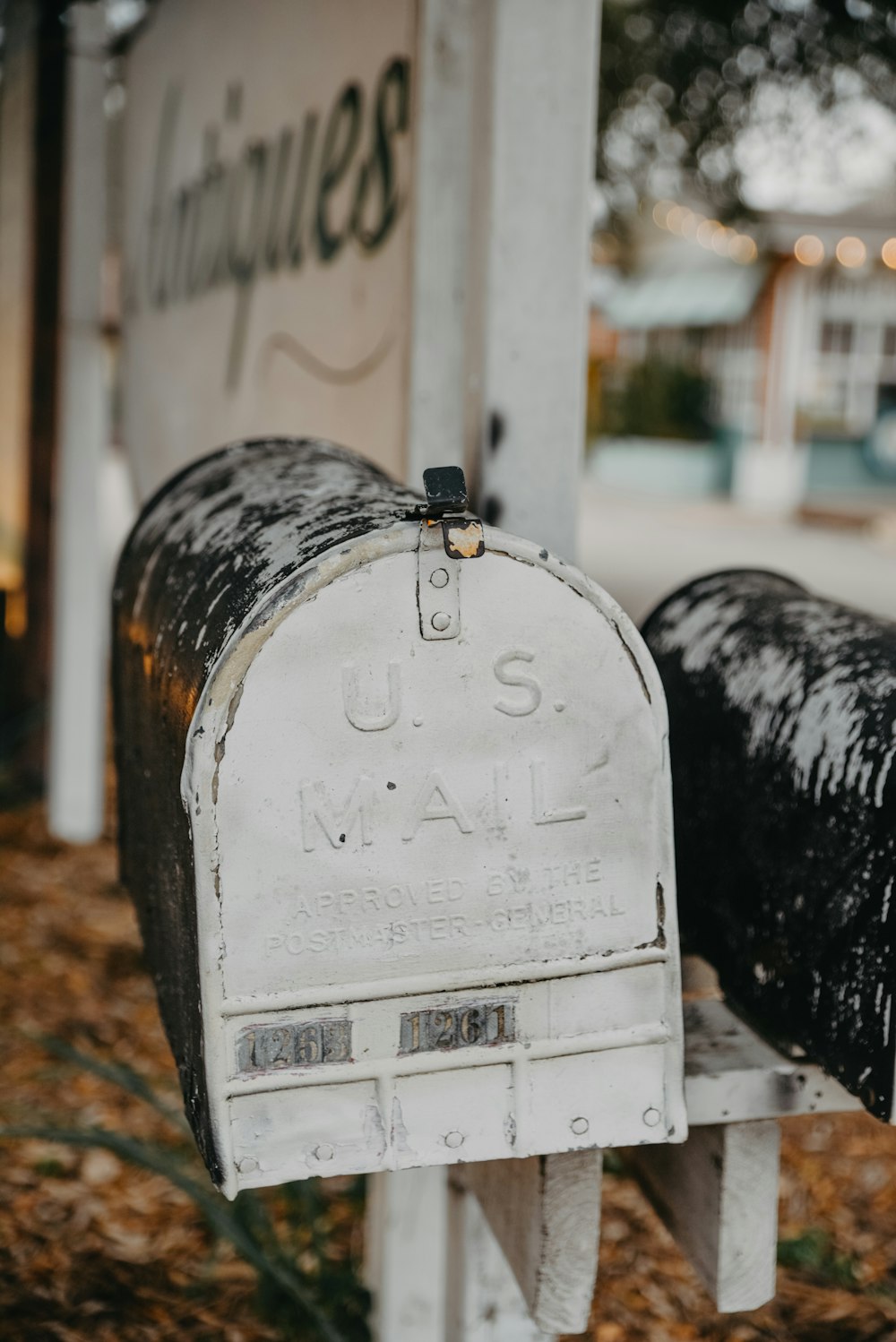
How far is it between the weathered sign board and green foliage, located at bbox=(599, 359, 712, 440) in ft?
50.9

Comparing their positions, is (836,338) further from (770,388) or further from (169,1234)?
(169,1234)

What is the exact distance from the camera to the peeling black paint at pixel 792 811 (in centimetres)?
115

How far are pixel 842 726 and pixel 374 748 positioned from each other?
0.44m

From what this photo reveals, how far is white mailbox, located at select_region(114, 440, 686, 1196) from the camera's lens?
1019 millimetres

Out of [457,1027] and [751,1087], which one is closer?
[457,1027]

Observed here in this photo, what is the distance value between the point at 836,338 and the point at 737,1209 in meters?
19.3

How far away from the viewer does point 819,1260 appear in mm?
2402

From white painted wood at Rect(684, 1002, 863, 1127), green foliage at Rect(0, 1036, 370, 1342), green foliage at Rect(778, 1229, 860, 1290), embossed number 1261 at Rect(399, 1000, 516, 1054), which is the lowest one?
green foliage at Rect(778, 1229, 860, 1290)

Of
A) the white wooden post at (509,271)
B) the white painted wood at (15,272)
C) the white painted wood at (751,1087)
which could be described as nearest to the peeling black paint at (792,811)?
the white painted wood at (751,1087)

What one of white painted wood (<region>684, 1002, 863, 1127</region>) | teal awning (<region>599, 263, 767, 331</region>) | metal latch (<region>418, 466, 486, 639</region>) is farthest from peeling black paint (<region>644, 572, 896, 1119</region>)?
teal awning (<region>599, 263, 767, 331</region>)

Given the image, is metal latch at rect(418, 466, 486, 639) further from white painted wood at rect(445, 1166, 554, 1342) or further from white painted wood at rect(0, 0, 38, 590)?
white painted wood at rect(0, 0, 38, 590)

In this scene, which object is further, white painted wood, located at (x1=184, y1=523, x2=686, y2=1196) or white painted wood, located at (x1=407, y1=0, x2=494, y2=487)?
white painted wood, located at (x1=407, y1=0, x2=494, y2=487)

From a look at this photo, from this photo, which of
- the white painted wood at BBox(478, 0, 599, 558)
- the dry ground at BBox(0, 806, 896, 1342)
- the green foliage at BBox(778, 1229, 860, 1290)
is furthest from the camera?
the green foliage at BBox(778, 1229, 860, 1290)

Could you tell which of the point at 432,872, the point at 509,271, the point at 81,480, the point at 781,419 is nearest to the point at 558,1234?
the point at 432,872
